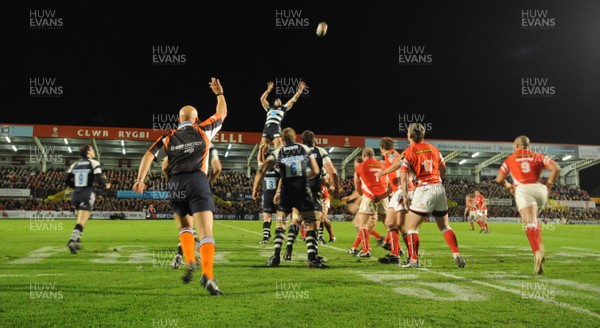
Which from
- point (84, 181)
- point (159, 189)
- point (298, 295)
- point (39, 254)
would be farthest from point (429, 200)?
point (159, 189)

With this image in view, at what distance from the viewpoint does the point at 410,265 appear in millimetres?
7082

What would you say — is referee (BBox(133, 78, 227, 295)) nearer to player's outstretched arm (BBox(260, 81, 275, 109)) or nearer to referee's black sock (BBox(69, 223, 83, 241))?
referee's black sock (BBox(69, 223, 83, 241))

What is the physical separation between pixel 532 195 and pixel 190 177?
5454mm

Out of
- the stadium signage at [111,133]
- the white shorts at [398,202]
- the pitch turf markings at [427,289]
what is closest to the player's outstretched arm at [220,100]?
the pitch turf markings at [427,289]

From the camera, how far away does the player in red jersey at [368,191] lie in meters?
8.81

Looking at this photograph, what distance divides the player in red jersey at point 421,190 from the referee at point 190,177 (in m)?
3.40

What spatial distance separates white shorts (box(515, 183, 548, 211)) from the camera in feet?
23.0

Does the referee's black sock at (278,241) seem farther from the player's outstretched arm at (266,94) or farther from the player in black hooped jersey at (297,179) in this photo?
the player's outstretched arm at (266,94)

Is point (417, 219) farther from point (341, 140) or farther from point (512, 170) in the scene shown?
point (341, 140)

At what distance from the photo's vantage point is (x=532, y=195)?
23.0ft

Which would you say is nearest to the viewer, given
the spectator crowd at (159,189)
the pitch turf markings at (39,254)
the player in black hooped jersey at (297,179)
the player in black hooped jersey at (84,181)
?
the player in black hooped jersey at (297,179)

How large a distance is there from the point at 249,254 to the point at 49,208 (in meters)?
32.4

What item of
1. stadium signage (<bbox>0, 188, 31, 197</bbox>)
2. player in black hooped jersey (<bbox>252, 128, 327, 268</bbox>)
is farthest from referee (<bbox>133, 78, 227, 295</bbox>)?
stadium signage (<bbox>0, 188, 31, 197</bbox>)

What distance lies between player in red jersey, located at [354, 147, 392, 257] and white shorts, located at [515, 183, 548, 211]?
2510 mm
